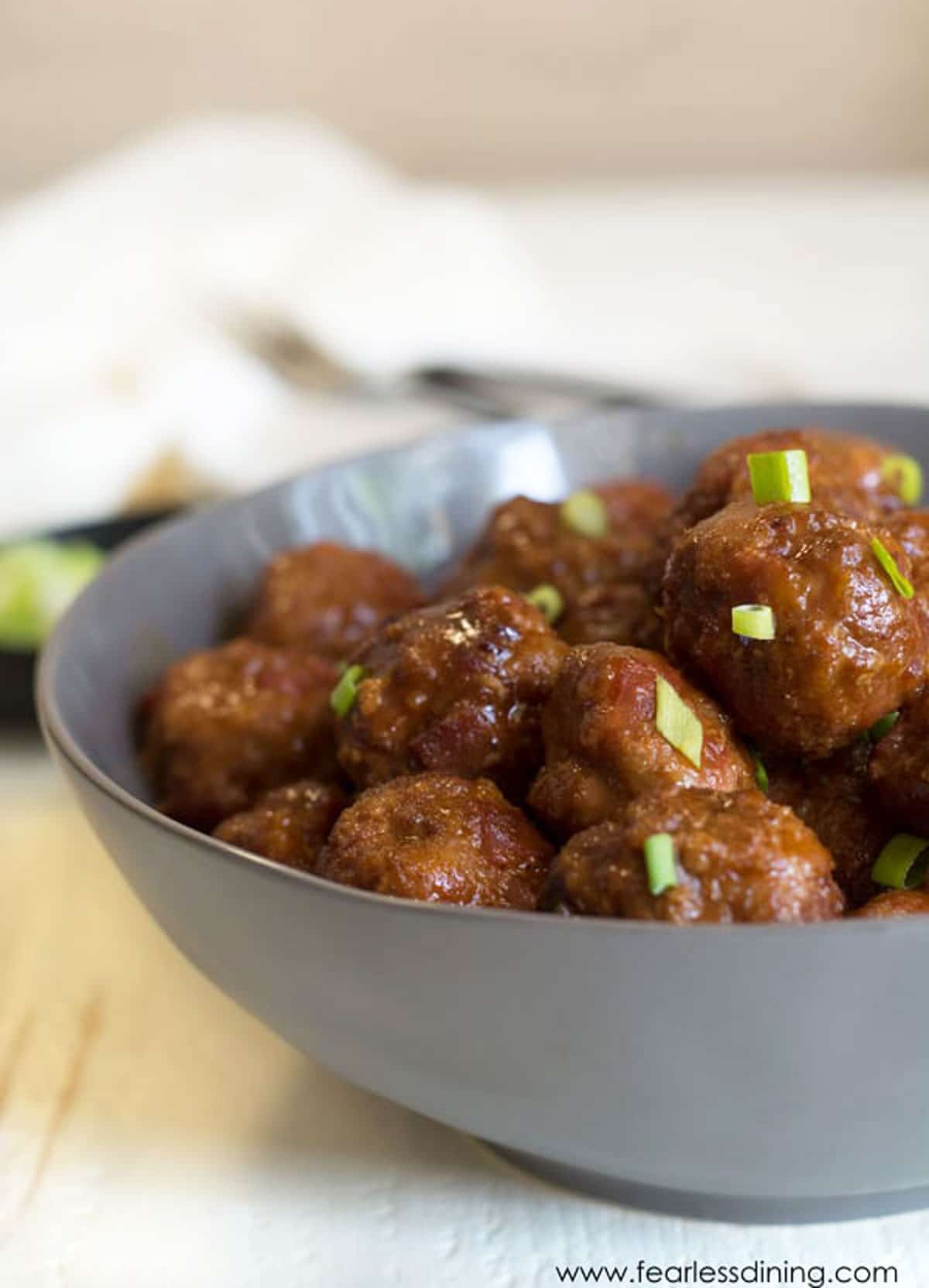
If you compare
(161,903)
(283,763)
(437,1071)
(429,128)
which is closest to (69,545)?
(283,763)

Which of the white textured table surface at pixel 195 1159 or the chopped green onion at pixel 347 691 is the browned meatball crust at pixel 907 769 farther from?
the chopped green onion at pixel 347 691

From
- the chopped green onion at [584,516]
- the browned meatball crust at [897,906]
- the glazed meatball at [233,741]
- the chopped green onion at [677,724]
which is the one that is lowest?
the glazed meatball at [233,741]

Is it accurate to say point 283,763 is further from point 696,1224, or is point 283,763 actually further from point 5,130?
point 5,130

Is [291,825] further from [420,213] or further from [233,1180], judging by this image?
[420,213]

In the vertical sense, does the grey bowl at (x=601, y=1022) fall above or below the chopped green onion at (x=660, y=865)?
below

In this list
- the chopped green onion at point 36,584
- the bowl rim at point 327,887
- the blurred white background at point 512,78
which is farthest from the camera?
the blurred white background at point 512,78

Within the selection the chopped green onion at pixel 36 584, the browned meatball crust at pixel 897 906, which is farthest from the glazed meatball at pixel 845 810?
the chopped green onion at pixel 36 584

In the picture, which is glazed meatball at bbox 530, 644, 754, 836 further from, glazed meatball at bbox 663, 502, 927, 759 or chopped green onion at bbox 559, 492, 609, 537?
chopped green onion at bbox 559, 492, 609, 537
